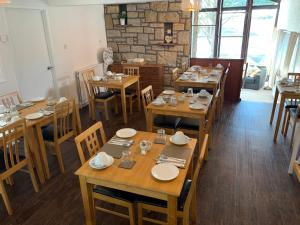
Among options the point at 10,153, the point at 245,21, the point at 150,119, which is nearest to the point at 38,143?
the point at 10,153

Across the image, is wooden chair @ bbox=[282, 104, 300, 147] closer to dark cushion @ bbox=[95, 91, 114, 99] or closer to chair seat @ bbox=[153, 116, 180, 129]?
chair seat @ bbox=[153, 116, 180, 129]

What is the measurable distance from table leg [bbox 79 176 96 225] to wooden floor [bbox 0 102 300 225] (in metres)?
0.25

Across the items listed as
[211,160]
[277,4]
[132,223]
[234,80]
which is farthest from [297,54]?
[132,223]

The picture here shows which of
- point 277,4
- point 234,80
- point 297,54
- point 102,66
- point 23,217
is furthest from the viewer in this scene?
point 277,4

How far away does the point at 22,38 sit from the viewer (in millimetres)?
4004

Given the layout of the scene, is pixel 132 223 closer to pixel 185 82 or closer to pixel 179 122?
pixel 179 122

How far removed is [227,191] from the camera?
8.78ft

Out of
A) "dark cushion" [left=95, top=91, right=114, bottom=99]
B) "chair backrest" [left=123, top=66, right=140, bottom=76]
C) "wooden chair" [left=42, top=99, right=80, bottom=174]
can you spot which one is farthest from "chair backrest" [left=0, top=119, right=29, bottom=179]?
"chair backrest" [left=123, top=66, right=140, bottom=76]

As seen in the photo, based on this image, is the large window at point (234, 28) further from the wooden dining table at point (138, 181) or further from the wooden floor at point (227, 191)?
the wooden dining table at point (138, 181)

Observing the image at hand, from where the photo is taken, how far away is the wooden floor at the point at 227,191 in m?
2.35

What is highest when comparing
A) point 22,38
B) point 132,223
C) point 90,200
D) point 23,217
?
point 22,38

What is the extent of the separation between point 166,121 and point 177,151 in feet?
4.04

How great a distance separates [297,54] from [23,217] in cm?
544

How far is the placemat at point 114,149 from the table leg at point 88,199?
319 mm
